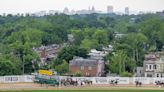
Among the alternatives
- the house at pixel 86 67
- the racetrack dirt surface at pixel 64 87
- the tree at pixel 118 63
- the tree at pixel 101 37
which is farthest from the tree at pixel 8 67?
the tree at pixel 101 37

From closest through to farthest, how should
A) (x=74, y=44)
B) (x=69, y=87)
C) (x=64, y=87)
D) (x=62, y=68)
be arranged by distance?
(x=69, y=87) < (x=64, y=87) < (x=62, y=68) < (x=74, y=44)

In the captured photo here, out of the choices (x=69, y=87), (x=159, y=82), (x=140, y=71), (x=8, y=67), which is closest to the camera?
(x=69, y=87)

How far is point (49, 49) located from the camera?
106 m

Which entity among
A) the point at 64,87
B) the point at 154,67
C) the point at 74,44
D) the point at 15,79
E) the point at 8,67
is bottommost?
the point at 74,44

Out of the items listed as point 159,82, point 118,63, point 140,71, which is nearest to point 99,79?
point 159,82

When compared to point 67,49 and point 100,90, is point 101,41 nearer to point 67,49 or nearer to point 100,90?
point 67,49

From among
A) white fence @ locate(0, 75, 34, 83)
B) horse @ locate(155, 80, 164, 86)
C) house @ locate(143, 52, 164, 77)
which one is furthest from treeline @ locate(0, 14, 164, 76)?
horse @ locate(155, 80, 164, 86)

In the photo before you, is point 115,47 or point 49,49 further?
point 49,49

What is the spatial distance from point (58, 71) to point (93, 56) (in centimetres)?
1412

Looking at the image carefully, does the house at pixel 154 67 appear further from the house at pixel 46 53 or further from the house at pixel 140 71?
the house at pixel 46 53

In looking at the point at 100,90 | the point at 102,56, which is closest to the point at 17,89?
the point at 100,90

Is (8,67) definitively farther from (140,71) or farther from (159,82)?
(159,82)

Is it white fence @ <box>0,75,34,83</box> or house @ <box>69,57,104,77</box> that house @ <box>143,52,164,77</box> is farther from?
white fence @ <box>0,75,34,83</box>

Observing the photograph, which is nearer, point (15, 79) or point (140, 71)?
point (15, 79)
